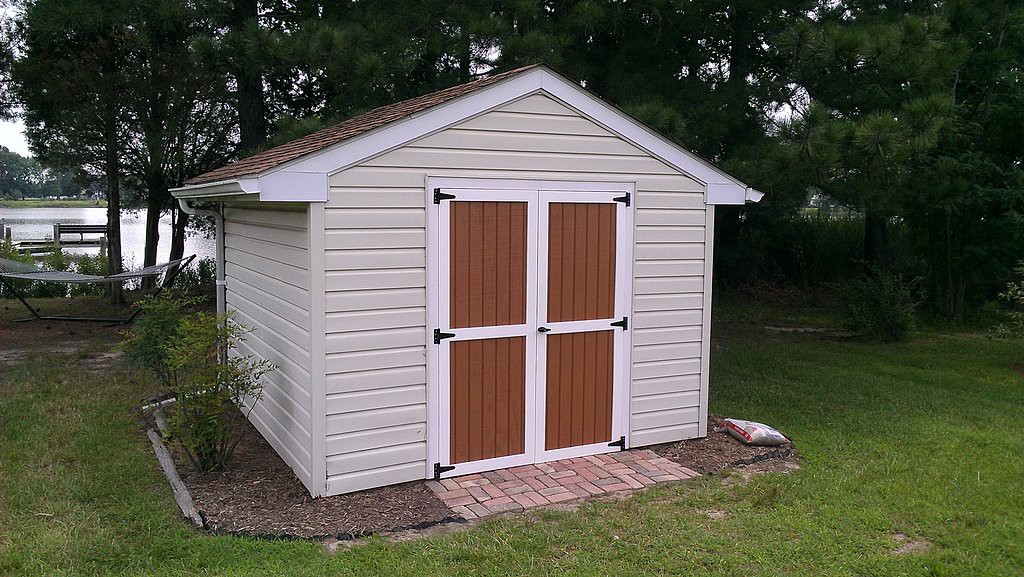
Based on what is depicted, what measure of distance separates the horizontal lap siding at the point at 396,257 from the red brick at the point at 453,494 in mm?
264

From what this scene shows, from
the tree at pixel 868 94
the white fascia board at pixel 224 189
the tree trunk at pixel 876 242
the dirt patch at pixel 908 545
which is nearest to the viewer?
the dirt patch at pixel 908 545

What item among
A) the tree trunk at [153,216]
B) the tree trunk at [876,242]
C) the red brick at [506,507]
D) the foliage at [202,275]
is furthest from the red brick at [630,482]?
the foliage at [202,275]

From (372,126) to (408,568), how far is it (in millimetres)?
2553

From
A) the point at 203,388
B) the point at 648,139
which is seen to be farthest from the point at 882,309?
the point at 203,388

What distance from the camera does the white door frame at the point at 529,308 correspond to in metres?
4.95

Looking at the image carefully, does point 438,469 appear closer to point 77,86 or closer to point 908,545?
point 908,545

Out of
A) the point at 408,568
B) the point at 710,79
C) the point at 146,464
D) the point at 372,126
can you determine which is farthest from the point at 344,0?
the point at 408,568

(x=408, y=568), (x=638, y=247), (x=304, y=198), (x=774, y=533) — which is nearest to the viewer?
(x=408, y=568)

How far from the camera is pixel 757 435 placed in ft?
19.0

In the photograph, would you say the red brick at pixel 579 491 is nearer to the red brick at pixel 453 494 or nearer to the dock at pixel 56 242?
the red brick at pixel 453 494

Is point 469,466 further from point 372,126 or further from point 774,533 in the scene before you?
point 372,126

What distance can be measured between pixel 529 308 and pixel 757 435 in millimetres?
2000

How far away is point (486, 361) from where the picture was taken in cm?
517

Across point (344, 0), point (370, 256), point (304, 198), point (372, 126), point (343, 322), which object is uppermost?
point (344, 0)
